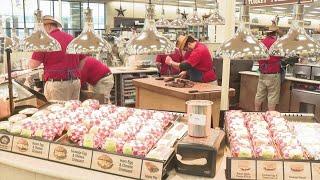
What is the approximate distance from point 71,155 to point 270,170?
1052 mm

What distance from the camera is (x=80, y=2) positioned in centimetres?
1700

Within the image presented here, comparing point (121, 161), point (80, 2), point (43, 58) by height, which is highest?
point (80, 2)

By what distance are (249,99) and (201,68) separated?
8.09 feet

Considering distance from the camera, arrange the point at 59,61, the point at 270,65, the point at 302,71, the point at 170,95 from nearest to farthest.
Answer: the point at 59,61, the point at 170,95, the point at 270,65, the point at 302,71

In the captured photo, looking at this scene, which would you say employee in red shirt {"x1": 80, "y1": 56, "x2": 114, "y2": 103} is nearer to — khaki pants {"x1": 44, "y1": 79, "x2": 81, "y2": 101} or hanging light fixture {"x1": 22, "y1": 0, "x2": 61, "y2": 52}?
khaki pants {"x1": 44, "y1": 79, "x2": 81, "y2": 101}

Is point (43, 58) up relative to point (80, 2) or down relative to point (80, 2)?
down

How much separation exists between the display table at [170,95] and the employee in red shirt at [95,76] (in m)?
0.62

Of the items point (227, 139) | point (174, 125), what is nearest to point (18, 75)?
point (174, 125)

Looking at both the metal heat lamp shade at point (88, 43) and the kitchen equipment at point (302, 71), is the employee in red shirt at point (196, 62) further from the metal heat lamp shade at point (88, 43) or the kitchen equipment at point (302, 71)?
the metal heat lamp shade at point (88, 43)

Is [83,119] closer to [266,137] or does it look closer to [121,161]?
[121,161]

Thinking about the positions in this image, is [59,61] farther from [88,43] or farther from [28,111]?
[88,43]

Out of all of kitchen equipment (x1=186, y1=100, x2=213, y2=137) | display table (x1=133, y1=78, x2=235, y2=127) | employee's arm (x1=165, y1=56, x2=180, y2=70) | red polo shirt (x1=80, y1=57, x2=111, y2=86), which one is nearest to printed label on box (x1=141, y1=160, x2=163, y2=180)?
kitchen equipment (x1=186, y1=100, x2=213, y2=137)

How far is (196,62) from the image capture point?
5.04 m

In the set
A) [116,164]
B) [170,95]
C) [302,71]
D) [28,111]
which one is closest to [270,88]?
[302,71]
